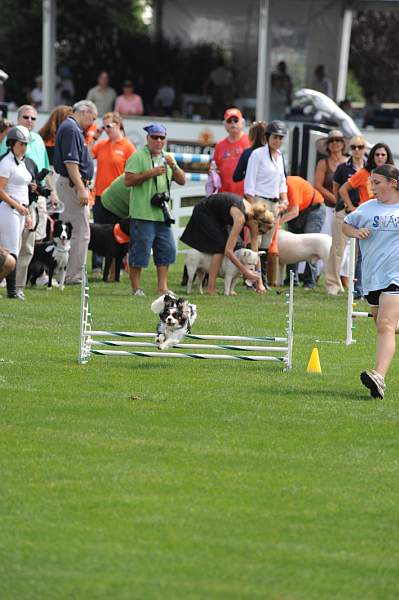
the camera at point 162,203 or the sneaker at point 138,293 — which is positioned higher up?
the camera at point 162,203

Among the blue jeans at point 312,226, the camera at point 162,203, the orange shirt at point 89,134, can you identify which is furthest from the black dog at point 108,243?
the blue jeans at point 312,226

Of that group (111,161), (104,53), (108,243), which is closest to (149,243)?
(108,243)

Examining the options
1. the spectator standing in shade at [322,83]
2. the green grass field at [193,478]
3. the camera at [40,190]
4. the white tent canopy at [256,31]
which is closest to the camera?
the green grass field at [193,478]

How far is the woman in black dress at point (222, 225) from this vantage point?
15.6 m

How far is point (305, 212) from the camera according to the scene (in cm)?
1758

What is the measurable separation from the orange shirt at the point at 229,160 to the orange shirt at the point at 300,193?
586 mm

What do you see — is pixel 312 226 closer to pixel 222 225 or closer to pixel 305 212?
pixel 305 212

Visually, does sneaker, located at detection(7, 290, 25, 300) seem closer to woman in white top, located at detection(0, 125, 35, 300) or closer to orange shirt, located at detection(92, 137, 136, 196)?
woman in white top, located at detection(0, 125, 35, 300)

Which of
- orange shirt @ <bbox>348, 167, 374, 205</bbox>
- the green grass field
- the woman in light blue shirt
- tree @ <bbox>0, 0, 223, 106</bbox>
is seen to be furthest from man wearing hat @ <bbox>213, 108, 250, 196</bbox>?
tree @ <bbox>0, 0, 223, 106</bbox>

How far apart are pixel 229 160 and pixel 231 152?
11 cm

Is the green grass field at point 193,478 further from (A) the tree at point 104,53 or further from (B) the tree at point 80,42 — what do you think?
(B) the tree at point 80,42

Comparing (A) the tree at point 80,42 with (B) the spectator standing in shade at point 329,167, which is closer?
(B) the spectator standing in shade at point 329,167

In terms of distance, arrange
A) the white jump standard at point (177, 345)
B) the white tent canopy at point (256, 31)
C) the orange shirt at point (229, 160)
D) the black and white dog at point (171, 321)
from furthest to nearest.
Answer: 1. the white tent canopy at point (256, 31)
2. the orange shirt at point (229, 160)
3. the black and white dog at point (171, 321)
4. the white jump standard at point (177, 345)

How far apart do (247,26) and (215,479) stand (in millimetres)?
28591
